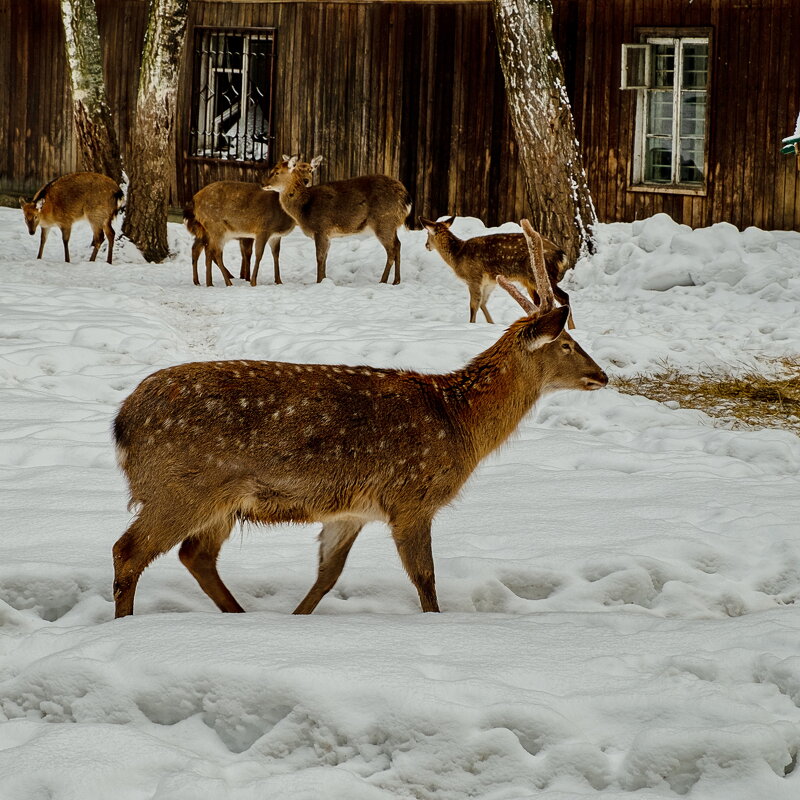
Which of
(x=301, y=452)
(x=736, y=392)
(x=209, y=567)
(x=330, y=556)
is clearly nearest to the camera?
(x=301, y=452)

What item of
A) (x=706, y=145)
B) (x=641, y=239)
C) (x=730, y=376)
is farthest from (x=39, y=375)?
(x=706, y=145)

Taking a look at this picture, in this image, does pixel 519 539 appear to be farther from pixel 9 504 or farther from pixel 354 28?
pixel 354 28

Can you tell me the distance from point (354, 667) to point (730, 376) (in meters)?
6.45

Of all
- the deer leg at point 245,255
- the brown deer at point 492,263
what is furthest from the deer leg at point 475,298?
the deer leg at point 245,255

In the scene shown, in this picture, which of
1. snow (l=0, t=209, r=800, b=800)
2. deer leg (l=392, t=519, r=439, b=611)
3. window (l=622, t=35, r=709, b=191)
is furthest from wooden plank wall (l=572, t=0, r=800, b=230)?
deer leg (l=392, t=519, r=439, b=611)

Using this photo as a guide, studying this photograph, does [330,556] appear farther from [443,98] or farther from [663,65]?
[443,98]

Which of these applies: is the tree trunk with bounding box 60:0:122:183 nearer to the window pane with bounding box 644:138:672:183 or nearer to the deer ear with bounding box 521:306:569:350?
the window pane with bounding box 644:138:672:183

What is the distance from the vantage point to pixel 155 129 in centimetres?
1570

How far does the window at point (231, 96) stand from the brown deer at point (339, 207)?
479 cm

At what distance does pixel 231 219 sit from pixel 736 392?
24.3ft

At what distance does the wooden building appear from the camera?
16156 mm

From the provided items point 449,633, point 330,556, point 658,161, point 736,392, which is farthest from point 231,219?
point 449,633

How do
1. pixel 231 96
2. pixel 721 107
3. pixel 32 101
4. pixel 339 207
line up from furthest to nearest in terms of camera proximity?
pixel 32 101 < pixel 231 96 < pixel 721 107 < pixel 339 207

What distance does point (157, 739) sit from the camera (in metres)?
3.57
